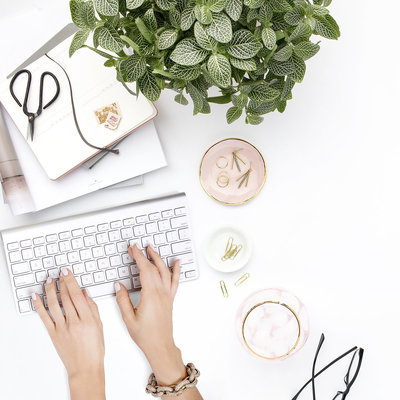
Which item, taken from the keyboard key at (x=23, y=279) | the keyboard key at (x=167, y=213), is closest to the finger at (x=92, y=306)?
the keyboard key at (x=23, y=279)

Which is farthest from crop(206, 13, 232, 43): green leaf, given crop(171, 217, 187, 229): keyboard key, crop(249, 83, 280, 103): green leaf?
crop(171, 217, 187, 229): keyboard key

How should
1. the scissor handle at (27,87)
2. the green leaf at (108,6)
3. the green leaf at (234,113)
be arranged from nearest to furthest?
the green leaf at (108,6), the green leaf at (234,113), the scissor handle at (27,87)

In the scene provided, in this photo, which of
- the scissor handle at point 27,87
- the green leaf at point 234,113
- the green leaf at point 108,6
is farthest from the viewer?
the scissor handle at point 27,87

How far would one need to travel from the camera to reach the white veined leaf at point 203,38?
1.70 ft

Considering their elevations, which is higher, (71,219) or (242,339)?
(71,219)

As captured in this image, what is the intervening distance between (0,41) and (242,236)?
1.79ft

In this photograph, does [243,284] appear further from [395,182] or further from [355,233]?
[395,182]

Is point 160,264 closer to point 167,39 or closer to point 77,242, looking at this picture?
point 77,242

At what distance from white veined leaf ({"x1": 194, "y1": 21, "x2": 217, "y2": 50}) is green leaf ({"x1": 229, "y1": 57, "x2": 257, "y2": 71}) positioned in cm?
3

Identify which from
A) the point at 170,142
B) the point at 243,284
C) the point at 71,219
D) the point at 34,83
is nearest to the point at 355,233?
the point at 243,284

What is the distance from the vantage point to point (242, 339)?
784 mm

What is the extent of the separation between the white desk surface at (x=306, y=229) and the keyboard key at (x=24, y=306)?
2 cm

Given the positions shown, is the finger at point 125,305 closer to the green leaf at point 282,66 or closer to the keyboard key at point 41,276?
the keyboard key at point 41,276

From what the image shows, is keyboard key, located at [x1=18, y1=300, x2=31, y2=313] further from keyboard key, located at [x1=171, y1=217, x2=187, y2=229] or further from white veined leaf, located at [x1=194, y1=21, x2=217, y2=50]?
white veined leaf, located at [x1=194, y1=21, x2=217, y2=50]
